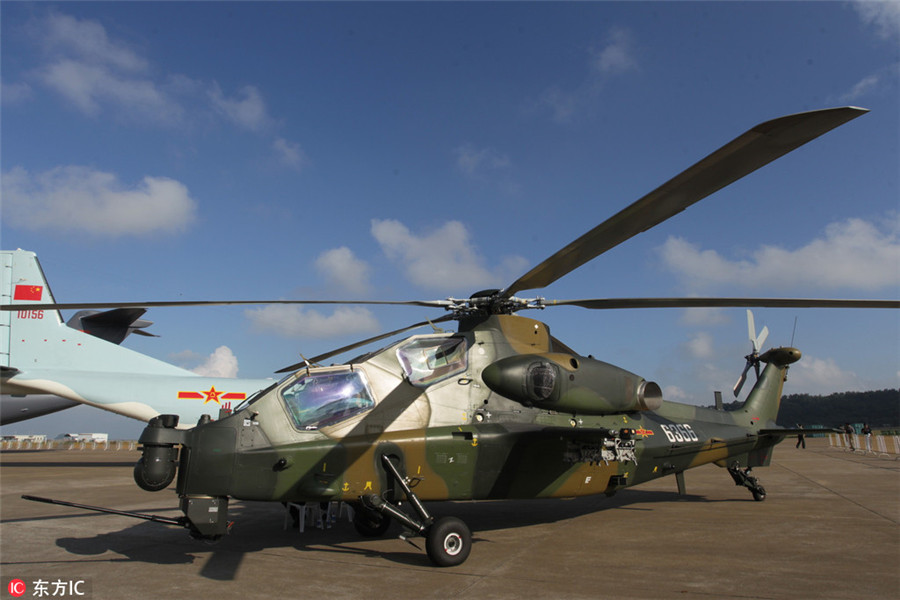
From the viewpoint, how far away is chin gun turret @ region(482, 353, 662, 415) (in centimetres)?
780

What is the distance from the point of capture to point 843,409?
452 feet

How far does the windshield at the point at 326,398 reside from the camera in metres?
7.25

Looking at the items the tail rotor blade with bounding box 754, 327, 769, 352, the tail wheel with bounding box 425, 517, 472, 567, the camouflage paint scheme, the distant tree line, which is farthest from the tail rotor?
the distant tree line

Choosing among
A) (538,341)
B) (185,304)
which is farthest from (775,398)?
(185,304)

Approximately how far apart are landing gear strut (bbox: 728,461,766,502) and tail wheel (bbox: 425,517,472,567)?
8417mm

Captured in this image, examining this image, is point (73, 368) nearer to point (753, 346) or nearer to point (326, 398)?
point (326, 398)

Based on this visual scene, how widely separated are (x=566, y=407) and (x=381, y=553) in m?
3.37

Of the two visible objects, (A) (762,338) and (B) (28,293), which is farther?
(B) (28,293)

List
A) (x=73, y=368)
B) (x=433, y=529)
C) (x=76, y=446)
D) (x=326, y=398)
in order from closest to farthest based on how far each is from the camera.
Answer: (x=433, y=529) < (x=326, y=398) < (x=73, y=368) < (x=76, y=446)

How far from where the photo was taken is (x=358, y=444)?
7.21m

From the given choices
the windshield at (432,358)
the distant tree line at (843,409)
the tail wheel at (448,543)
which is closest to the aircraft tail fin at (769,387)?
the windshield at (432,358)

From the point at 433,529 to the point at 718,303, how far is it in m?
4.89

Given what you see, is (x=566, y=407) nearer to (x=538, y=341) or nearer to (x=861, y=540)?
(x=538, y=341)

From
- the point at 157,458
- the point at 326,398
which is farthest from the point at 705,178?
the point at 157,458
